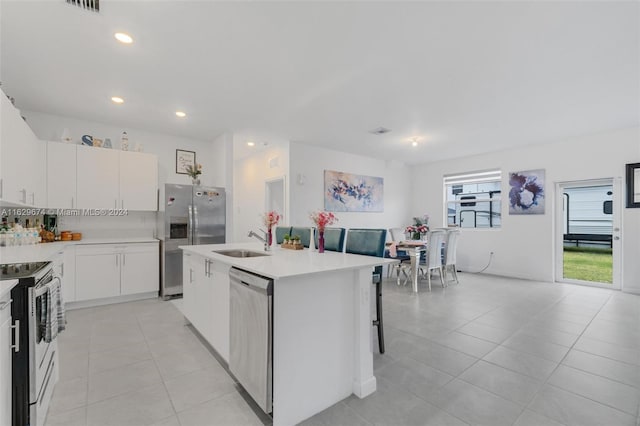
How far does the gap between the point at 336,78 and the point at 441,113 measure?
176 cm

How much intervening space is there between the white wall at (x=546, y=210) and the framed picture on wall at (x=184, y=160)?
5503 millimetres

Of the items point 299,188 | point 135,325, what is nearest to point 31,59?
point 135,325

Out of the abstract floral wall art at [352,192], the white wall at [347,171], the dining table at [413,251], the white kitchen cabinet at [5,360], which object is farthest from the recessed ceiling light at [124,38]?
the dining table at [413,251]

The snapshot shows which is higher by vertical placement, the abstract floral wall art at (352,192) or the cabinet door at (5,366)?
the abstract floral wall art at (352,192)

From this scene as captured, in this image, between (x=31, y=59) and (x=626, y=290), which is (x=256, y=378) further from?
(x=626, y=290)

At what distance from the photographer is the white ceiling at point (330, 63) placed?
2053 mm

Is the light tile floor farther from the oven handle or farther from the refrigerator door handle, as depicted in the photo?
the refrigerator door handle

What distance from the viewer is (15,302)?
1365mm

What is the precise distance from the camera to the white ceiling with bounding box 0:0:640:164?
6.73 feet

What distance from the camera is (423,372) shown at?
220 centimetres

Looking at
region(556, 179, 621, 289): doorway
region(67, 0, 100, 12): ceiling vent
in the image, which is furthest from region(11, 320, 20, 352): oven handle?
region(556, 179, 621, 289): doorway

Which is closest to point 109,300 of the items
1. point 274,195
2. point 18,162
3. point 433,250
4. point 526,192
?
point 18,162

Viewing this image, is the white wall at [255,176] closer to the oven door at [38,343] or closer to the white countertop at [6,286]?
the oven door at [38,343]

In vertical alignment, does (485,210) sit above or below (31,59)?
below
